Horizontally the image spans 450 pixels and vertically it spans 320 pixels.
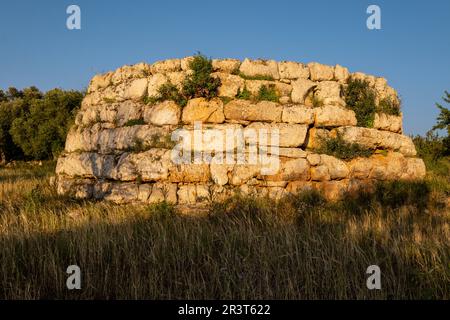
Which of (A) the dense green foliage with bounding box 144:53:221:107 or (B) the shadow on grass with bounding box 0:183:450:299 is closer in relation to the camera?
(B) the shadow on grass with bounding box 0:183:450:299

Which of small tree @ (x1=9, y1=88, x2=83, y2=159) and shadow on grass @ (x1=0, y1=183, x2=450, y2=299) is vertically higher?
small tree @ (x1=9, y1=88, x2=83, y2=159)

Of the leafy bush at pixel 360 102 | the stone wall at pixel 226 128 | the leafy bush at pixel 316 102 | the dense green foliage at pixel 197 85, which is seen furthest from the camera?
the leafy bush at pixel 360 102

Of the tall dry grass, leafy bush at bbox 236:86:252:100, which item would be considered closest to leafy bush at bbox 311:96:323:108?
leafy bush at bbox 236:86:252:100

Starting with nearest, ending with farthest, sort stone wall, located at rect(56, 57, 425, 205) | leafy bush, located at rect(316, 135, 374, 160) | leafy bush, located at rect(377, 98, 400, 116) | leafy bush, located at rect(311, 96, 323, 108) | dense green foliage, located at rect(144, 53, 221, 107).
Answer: stone wall, located at rect(56, 57, 425, 205) < dense green foliage, located at rect(144, 53, 221, 107) < leafy bush, located at rect(316, 135, 374, 160) < leafy bush, located at rect(311, 96, 323, 108) < leafy bush, located at rect(377, 98, 400, 116)

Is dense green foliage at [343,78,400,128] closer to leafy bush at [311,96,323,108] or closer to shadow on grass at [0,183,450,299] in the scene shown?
leafy bush at [311,96,323,108]

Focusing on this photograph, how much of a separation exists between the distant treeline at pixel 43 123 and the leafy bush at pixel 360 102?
14855 mm

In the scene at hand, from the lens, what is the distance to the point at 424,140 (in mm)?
15453

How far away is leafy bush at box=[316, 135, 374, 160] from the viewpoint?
9.55 m

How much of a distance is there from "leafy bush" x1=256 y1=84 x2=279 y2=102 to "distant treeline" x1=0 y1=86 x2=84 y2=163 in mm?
13448

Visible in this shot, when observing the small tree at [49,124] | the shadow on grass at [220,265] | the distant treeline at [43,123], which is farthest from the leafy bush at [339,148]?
the small tree at [49,124]

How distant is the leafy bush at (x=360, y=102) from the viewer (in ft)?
33.9

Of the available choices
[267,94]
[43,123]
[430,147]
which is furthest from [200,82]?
[43,123]

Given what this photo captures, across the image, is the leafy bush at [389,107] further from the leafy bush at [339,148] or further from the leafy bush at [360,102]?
the leafy bush at [339,148]

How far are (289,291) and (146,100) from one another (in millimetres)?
7376
